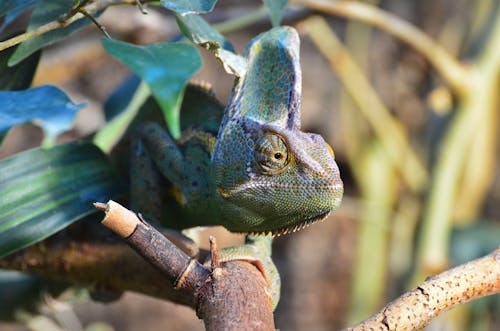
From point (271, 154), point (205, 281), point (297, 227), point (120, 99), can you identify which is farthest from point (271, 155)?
point (120, 99)

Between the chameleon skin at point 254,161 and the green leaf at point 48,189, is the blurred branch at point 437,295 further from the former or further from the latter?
the green leaf at point 48,189

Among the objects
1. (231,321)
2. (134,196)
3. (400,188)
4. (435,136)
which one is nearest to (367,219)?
(400,188)

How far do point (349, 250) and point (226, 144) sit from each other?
2.61 meters

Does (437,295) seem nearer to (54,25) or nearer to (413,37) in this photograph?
(54,25)

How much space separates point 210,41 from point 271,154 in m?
0.18

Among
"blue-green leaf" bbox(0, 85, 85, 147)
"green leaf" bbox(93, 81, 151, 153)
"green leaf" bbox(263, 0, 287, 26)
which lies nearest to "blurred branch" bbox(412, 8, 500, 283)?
"green leaf" bbox(93, 81, 151, 153)

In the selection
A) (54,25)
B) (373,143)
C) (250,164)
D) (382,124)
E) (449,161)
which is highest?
(54,25)

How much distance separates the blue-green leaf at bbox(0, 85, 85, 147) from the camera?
2.89 ft

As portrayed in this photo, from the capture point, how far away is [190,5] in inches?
32.9

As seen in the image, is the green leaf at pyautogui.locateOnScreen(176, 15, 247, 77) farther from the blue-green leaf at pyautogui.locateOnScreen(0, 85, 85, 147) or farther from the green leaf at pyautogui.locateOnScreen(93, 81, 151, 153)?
the green leaf at pyautogui.locateOnScreen(93, 81, 151, 153)

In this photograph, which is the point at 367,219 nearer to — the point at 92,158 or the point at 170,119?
the point at 92,158

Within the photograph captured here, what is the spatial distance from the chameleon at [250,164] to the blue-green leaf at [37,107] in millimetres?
251

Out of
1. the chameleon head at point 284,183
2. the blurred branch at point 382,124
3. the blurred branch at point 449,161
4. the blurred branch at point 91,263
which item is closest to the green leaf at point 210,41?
the chameleon head at point 284,183

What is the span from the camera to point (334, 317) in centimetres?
359
